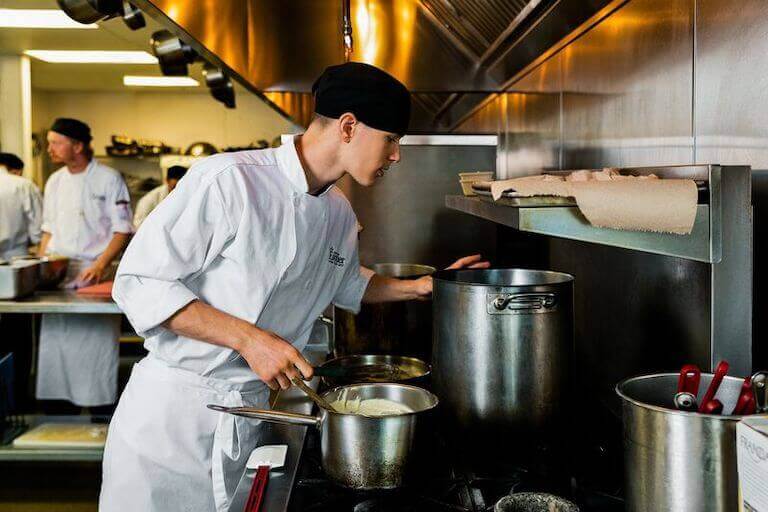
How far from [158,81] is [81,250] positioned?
221 inches

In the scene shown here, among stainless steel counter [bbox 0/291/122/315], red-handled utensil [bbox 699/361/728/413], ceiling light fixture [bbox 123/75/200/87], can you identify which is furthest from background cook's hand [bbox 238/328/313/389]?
ceiling light fixture [bbox 123/75/200/87]

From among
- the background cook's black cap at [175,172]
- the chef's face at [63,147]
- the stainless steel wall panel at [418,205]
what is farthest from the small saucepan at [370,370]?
the background cook's black cap at [175,172]

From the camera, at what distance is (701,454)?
91cm

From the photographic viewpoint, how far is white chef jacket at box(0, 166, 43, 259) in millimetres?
6043

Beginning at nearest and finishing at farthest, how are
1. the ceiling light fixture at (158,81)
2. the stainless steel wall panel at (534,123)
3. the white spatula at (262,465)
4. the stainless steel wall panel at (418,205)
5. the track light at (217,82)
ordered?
the white spatula at (262,465)
the stainless steel wall panel at (534,123)
the stainless steel wall panel at (418,205)
the track light at (217,82)
the ceiling light fixture at (158,81)

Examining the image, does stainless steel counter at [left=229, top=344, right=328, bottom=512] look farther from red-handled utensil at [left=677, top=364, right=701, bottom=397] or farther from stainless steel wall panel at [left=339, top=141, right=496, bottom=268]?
stainless steel wall panel at [left=339, top=141, right=496, bottom=268]

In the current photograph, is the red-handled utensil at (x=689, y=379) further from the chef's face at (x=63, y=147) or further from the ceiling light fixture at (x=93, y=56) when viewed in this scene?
the ceiling light fixture at (x=93, y=56)

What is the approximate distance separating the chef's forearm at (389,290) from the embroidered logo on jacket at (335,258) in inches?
6.2

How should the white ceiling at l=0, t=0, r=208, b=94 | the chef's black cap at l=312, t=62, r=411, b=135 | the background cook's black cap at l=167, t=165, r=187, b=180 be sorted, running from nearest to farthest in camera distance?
1. the chef's black cap at l=312, t=62, r=411, b=135
2. the white ceiling at l=0, t=0, r=208, b=94
3. the background cook's black cap at l=167, t=165, r=187, b=180

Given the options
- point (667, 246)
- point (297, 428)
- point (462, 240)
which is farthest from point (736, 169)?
point (462, 240)

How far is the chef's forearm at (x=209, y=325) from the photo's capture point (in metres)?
1.63

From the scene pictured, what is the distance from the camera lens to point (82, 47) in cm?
788

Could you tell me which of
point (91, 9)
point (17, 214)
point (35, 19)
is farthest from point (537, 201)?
point (35, 19)

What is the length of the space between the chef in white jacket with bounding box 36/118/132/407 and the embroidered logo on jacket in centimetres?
278
